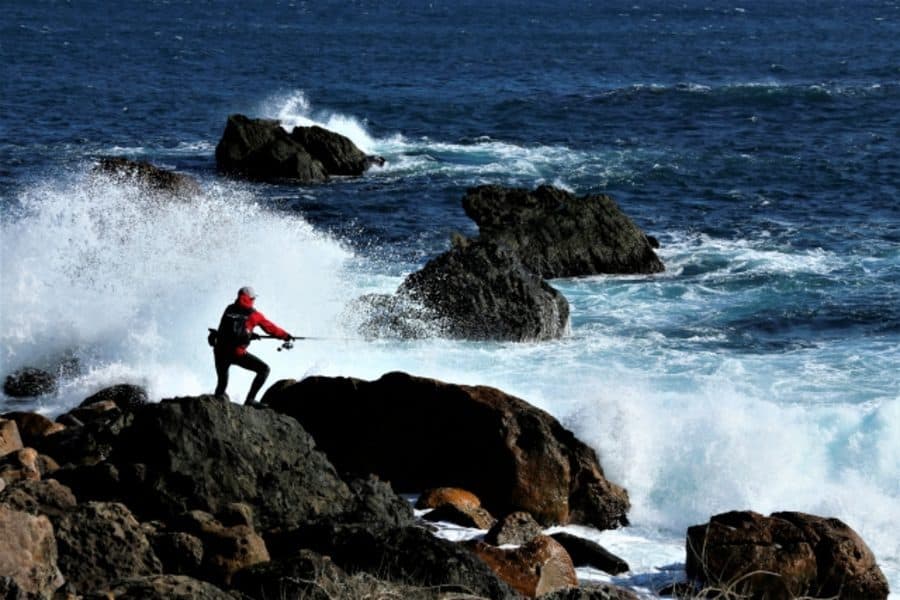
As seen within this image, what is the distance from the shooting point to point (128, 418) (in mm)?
14648

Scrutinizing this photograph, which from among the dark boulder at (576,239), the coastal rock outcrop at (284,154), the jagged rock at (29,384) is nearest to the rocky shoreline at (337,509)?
the jagged rock at (29,384)

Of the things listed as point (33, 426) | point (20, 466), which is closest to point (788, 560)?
point (20, 466)

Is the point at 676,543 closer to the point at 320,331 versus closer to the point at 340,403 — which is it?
the point at 340,403

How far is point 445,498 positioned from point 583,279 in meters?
12.3

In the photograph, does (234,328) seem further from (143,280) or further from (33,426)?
(143,280)

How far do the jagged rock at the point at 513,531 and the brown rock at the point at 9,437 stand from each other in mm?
5114

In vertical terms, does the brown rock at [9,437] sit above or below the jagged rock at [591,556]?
above

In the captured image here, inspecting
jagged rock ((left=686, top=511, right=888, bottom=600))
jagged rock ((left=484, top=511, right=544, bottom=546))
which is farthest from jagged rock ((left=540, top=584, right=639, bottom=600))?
jagged rock ((left=484, top=511, right=544, bottom=546))

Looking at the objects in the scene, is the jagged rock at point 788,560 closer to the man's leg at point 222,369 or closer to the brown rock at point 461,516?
the brown rock at point 461,516

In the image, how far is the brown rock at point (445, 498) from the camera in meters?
14.9

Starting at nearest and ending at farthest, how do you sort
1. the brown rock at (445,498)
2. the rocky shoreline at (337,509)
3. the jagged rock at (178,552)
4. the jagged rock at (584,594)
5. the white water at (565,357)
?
the jagged rock at (584,594) < the rocky shoreline at (337,509) < the jagged rock at (178,552) < the brown rock at (445,498) < the white water at (565,357)

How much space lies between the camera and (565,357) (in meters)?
21.9

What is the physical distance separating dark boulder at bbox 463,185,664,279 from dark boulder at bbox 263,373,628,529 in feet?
34.0

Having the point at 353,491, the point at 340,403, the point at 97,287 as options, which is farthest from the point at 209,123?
the point at 353,491
